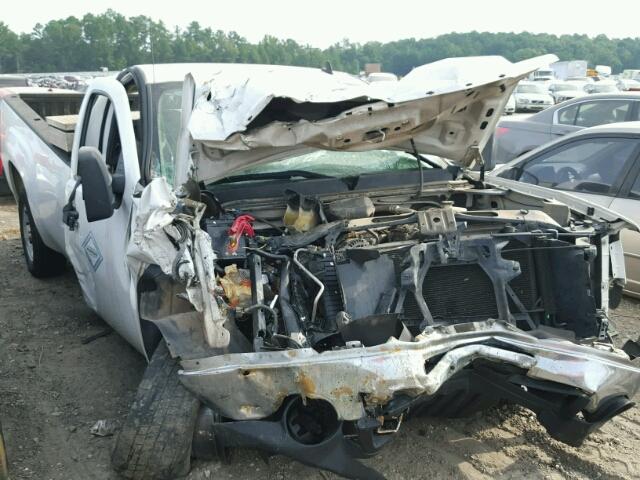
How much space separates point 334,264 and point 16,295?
138 inches

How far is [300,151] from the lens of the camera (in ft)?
12.1

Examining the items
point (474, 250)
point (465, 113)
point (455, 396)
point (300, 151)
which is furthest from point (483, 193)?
point (455, 396)

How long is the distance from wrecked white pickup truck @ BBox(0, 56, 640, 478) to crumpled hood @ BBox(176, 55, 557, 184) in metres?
0.01

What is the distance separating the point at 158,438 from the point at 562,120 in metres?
8.02

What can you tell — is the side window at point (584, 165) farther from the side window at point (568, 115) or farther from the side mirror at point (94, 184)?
the side mirror at point (94, 184)

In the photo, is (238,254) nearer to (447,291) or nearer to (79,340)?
(447,291)

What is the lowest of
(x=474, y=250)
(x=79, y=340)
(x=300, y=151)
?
(x=79, y=340)

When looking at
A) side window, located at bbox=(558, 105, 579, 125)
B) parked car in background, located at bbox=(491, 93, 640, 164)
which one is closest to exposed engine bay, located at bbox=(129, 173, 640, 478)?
parked car in background, located at bbox=(491, 93, 640, 164)

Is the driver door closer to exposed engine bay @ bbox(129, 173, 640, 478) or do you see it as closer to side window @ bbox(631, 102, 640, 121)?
exposed engine bay @ bbox(129, 173, 640, 478)

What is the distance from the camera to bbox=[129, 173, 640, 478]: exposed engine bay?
2629 mm

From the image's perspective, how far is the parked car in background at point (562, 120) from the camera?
867 cm

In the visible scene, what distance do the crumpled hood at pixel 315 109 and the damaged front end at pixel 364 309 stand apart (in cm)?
11

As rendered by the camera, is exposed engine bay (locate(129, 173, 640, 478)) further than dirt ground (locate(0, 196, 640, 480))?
No

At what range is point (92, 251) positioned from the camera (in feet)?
13.8
